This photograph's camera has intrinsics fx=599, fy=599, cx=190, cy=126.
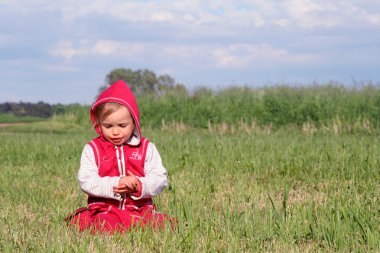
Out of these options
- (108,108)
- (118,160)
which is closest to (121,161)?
(118,160)

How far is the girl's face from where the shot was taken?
4895mm

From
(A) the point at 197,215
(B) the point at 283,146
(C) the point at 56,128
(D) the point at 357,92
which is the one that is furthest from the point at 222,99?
(A) the point at 197,215

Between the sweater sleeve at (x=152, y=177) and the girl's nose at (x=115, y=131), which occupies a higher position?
the girl's nose at (x=115, y=131)

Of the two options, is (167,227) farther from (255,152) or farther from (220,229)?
(255,152)

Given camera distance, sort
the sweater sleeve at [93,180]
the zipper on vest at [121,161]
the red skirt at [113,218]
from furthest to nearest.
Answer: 1. the zipper on vest at [121,161]
2. the sweater sleeve at [93,180]
3. the red skirt at [113,218]

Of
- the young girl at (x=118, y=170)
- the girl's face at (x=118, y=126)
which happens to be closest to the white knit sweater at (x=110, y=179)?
the young girl at (x=118, y=170)

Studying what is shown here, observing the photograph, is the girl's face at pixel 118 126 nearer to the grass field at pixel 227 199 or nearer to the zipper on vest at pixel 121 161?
the zipper on vest at pixel 121 161

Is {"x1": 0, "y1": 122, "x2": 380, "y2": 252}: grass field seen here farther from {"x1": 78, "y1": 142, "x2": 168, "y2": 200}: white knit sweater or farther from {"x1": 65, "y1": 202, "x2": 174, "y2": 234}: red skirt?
{"x1": 78, "y1": 142, "x2": 168, "y2": 200}: white knit sweater

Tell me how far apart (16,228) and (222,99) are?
19.2 metres

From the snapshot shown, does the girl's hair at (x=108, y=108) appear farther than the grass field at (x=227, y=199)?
Yes

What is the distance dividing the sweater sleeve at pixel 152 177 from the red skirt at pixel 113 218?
0.51 feet

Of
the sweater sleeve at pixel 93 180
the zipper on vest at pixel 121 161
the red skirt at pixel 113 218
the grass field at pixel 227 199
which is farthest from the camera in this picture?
the zipper on vest at pixel 121 161

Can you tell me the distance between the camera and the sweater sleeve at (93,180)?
4.85 m

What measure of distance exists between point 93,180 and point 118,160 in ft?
0.88
